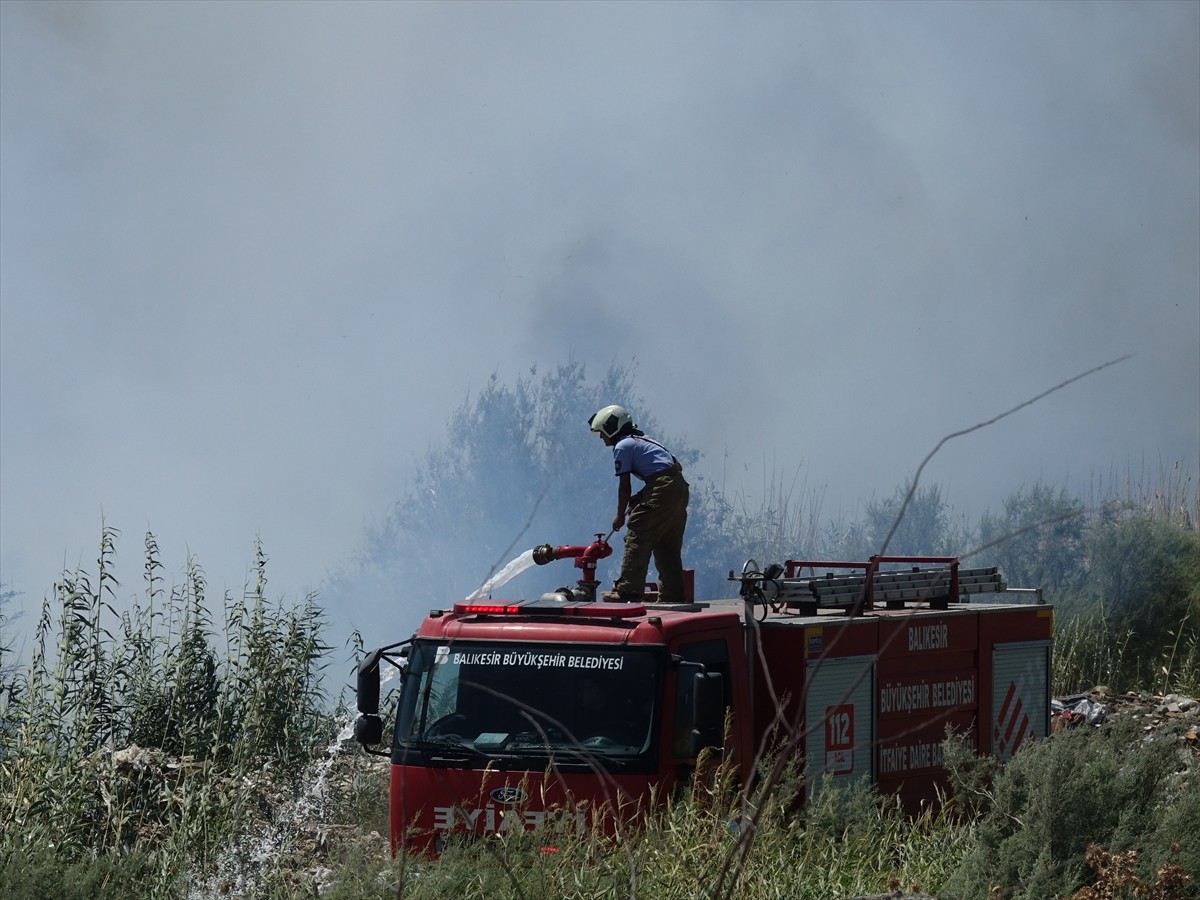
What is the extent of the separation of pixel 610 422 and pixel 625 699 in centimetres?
240

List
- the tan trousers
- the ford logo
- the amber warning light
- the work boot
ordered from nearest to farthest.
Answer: the ford logo < the amber warning light < the work boot < the tan trousers

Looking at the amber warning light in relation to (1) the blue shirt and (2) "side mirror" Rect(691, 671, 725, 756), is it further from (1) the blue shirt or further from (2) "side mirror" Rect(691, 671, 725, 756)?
(1) the blue shirt

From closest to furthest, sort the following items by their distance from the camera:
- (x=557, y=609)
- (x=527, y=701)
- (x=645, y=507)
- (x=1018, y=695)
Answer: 1. (x=527, y=701)
2. (x=557, y=609)
3. (x=645, y=507)
4. (x=1018, y=695)

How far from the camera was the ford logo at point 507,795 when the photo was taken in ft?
23.5

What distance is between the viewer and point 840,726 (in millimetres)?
8500

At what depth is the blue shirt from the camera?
362 inches

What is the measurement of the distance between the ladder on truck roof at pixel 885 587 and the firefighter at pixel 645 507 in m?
0.76

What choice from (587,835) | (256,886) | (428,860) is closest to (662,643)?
(587,835)

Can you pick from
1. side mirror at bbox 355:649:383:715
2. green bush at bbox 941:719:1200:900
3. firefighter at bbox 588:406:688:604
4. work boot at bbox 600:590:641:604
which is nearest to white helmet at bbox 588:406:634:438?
firefighter at bbox 588:406:688:604

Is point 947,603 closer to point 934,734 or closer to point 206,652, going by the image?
point 934,734

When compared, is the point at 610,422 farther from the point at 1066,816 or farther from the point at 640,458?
the point at 1066,816

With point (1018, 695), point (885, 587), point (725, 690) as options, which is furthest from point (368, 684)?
point (1018, 695)

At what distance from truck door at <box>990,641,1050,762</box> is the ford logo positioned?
160 inches

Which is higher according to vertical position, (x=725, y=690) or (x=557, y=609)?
(x=557, y=609)
